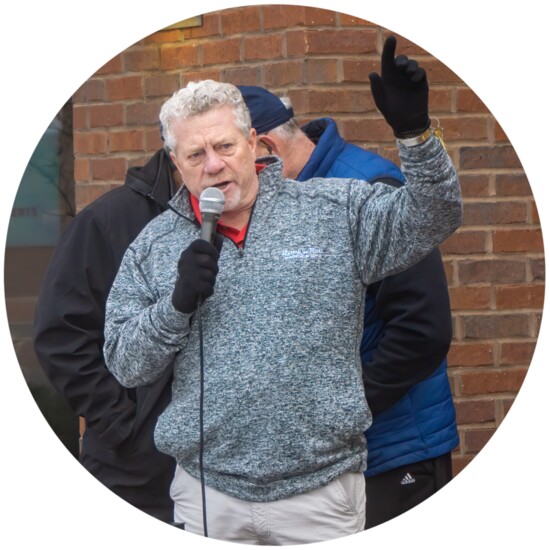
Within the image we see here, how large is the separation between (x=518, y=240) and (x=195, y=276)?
1646 millimetres

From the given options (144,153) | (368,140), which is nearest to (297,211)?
(368,140)

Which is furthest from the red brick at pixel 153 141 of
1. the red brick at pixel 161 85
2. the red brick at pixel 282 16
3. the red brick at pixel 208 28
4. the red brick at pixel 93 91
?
the red brick at pixel 282 16

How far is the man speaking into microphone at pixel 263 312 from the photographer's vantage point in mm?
2000

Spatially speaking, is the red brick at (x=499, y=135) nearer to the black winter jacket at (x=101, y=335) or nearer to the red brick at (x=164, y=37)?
the red brick at (x=164, y=37)

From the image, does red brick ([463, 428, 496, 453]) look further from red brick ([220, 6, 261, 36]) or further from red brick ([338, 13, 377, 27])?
red brick ([220, 6, 261, 36])

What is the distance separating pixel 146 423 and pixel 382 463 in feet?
2.08

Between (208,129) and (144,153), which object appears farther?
(144,153)

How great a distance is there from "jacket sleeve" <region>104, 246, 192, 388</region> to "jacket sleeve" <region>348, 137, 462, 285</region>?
0.38 metres

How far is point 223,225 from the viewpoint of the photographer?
2137 mm

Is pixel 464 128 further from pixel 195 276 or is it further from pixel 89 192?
pixel 195 276

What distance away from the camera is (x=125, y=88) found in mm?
3416

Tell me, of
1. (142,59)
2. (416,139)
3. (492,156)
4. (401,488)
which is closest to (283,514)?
(401,488)

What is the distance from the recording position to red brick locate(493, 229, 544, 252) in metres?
3.28

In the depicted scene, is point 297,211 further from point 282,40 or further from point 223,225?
point 282,40
